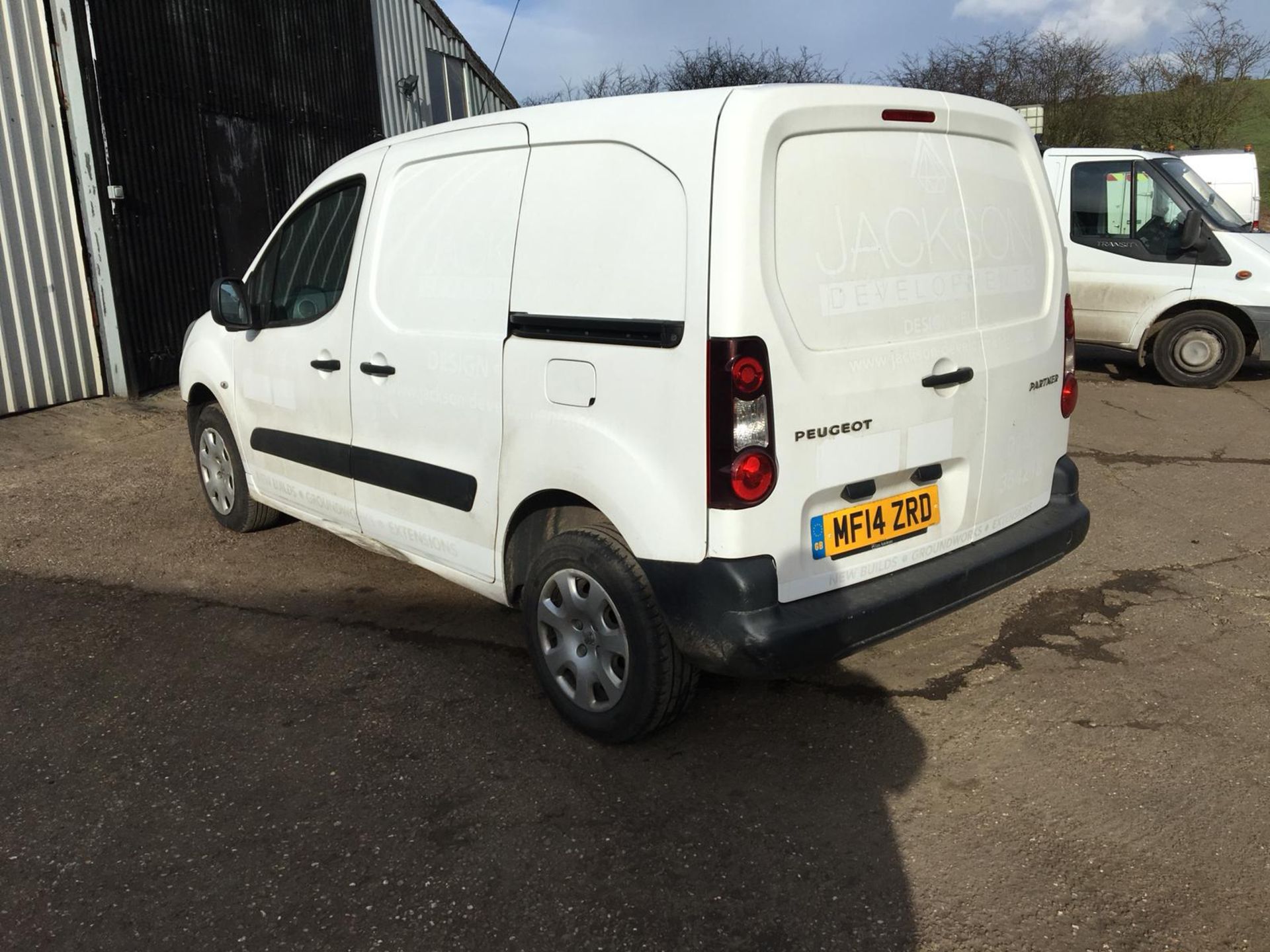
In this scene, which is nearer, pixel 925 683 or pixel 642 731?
pixel 642 731

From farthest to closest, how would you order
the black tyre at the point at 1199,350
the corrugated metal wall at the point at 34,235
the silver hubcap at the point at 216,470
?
1. the black tyre at the point at 1199,350
2. the corrugated metal wall at the point at 34,235
3. the silver hubcap at the point at 216,470

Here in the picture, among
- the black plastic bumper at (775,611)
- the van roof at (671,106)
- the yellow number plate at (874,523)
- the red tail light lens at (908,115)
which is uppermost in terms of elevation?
the van roof at (671,106)

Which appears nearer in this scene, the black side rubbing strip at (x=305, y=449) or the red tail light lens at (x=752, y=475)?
the red tail light lens at (x=752, y=475)

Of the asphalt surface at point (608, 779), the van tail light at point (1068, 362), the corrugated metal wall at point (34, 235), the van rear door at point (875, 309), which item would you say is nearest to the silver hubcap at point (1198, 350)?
the asphalt surface at point (608, 779)

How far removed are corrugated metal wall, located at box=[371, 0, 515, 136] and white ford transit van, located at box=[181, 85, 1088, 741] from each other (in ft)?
30.0

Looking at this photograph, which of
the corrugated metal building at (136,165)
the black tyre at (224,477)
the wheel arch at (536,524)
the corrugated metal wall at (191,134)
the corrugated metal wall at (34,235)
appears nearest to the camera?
the wheel arch at (536,524)

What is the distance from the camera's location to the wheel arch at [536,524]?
10.8 feet

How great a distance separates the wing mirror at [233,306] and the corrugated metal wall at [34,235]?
14.4ft

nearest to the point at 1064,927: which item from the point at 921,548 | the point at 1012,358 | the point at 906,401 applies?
the point at 921,548

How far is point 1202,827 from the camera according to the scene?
2.84 metres

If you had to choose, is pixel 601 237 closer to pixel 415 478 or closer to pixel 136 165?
pixel 415 478

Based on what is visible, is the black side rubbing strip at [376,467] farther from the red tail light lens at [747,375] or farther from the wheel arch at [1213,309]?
the wheel arch at [1213,309]

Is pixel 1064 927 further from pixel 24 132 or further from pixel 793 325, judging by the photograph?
pixel 24 132

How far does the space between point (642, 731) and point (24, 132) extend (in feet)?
24.7
